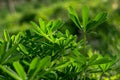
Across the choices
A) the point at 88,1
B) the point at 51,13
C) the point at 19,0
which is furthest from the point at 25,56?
the point at 19,0

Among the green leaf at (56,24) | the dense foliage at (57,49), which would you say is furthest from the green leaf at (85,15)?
the green leaf at (56,24)

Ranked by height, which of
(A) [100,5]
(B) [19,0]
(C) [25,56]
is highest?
(B) [19,0]

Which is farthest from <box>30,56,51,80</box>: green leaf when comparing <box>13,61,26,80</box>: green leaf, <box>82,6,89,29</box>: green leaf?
<box>82,6,89,29</box>: green leaf

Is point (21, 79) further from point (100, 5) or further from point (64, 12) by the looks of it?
point (64, 12)

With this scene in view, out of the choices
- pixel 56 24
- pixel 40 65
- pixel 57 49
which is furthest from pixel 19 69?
pixel 56 24

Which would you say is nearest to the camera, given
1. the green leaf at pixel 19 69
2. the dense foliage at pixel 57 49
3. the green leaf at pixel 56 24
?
the green leaf at pixel 19 69

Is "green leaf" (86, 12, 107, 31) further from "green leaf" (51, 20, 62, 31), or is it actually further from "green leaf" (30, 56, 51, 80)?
"green leaf" (30, 56, 51, 80)

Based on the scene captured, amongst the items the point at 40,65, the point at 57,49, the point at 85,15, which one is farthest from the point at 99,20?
the point at 40,65

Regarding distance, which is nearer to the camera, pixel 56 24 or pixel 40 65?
pixel 40 65

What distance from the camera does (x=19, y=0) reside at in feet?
96.5

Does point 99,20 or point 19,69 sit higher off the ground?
point 99,20

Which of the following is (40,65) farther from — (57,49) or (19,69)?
(57,49)

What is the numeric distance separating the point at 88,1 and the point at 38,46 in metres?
8.77

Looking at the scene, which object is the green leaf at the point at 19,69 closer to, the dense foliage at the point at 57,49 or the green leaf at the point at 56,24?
the dense foliage at the point at 57,49
